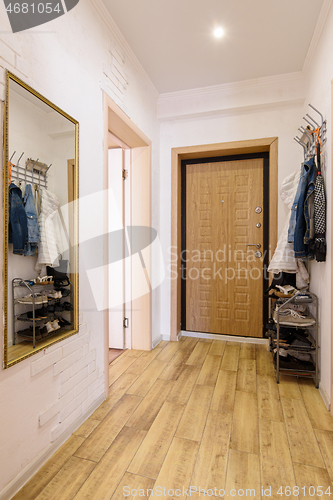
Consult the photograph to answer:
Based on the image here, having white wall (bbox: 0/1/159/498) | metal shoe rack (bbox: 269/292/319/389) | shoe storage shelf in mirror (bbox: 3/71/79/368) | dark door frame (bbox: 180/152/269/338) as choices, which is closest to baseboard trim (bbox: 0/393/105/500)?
white wall (bbox: 0/1/159/498)

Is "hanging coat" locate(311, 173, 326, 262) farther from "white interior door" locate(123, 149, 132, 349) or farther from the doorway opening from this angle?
"white interior door" locate(123, 149, 132, 349)

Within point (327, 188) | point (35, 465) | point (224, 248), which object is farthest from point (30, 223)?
point (224, 248)

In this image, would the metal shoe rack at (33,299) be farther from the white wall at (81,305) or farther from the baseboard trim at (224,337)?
the baseboard trim at (224,337)

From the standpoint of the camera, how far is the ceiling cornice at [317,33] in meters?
1.88

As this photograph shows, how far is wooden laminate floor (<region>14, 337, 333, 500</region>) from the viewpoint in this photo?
1.27m

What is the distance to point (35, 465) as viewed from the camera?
4.38 ft

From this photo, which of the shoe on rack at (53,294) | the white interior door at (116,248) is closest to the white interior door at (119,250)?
the white interior door at (116,248)

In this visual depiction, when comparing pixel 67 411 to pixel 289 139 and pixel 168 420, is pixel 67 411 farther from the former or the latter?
pixel 289 139

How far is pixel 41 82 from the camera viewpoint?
4.51 ft

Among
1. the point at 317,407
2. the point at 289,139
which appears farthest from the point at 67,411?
the point at 289,139

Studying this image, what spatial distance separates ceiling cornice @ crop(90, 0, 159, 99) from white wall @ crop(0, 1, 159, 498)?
0.03m

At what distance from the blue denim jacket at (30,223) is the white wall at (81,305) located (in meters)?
0.43

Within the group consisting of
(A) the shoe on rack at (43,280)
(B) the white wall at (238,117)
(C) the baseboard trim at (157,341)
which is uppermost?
(B) the white wall at (238,117)

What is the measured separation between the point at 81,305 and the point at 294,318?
1637 mm
